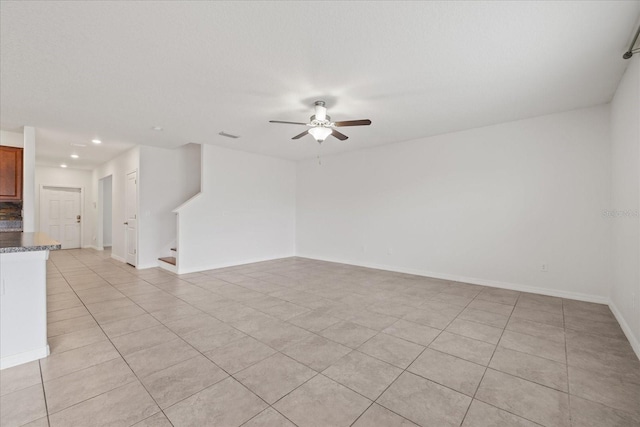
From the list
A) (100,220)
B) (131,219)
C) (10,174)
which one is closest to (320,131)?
(131,219)

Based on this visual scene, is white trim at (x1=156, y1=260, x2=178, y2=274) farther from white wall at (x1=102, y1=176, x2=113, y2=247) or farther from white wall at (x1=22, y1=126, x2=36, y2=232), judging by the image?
white wall at (x1=102, y1=176, x2=113, y2=247)

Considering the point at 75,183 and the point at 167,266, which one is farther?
the point at 75,183

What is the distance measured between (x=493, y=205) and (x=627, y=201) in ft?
5.48

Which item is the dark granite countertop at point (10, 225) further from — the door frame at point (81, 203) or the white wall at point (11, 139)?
the door frame at point (81, 203)

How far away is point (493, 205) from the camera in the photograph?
449cm

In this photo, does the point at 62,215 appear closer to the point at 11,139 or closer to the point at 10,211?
the point at 10,211

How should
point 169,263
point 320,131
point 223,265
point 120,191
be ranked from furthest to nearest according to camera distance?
point 120,191
point 223,265
point 169,263
point 320,131

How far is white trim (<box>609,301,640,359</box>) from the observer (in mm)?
2403

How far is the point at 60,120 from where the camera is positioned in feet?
13.7

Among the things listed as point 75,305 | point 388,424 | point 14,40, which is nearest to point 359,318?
point 388,424

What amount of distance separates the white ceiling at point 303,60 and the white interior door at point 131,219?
1.85 m

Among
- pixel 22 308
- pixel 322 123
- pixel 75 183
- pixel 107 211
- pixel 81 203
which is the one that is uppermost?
pixel 322 123

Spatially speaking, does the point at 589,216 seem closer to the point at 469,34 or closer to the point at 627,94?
the point at 627,94

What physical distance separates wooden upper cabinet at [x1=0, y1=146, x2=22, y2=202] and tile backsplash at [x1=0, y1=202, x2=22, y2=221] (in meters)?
→ 0.39
